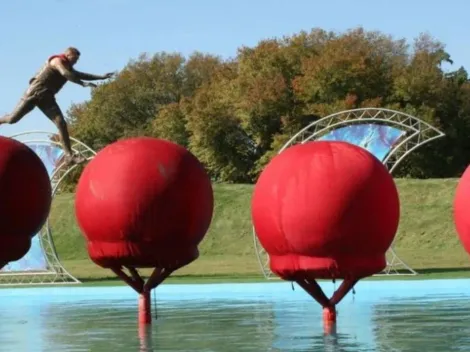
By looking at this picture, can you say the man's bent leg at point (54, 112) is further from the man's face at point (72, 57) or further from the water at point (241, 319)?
the water at point (241, 319)

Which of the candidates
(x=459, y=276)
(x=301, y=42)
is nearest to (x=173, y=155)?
(x=459, y=276)

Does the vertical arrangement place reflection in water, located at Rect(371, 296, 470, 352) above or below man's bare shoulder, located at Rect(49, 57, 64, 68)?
below

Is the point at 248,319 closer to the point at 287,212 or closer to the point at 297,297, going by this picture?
the point at 287,212

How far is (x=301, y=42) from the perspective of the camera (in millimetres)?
65500

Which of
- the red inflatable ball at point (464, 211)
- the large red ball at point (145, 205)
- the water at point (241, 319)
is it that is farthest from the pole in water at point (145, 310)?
the red inflatable ball at point (464, 211)

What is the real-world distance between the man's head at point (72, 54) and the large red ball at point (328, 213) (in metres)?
5.35

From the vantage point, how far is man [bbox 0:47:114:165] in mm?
19375

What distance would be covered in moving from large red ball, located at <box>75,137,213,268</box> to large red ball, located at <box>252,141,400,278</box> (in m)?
1.34

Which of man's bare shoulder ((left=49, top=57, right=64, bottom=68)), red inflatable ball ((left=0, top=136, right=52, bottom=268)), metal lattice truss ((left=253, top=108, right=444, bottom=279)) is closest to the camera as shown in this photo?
red inflatable ball ((left=0, top=136, right=52, bottom=268))

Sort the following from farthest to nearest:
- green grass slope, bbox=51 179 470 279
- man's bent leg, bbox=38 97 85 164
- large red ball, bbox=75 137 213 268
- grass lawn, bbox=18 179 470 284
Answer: green grass slope, bbox=51 179 470 279, grass lawn, bbox=18 179 470 284, man's bent leg, bbox=38 97 85 164, large red ball, bbox=75 137 213 268

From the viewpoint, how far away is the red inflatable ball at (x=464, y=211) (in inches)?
588

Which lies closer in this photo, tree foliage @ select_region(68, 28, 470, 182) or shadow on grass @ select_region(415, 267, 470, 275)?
shadow on grass @ select_region(415, 267, 470, 275)

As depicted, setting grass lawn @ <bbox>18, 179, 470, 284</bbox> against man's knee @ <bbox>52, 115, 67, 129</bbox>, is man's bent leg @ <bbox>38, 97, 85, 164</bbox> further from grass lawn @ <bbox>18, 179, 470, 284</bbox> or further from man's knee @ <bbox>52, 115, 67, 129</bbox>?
grass lawn @ <bbox>18, 179, 470, 284</bbox>

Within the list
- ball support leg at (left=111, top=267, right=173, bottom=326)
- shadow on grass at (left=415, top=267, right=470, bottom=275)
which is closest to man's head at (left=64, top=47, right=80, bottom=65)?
ball support leg at (left=111, top=267, right=173, bottom=326)
